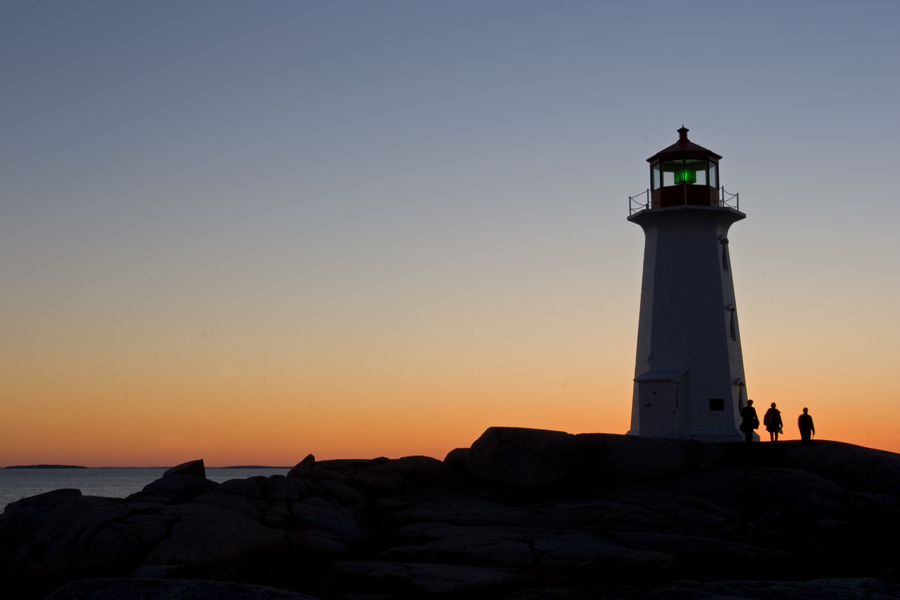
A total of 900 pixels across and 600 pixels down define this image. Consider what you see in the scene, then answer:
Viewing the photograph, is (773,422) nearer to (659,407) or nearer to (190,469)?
(659,407)

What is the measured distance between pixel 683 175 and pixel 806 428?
10467 millimetres

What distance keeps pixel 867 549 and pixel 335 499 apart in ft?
42.2

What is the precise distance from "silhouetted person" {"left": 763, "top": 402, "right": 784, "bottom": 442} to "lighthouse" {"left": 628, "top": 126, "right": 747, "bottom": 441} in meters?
1.60

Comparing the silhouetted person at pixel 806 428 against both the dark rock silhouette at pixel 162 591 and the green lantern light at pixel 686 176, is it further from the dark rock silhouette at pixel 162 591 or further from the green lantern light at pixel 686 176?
the dark rock silhouette at pixel 162 591

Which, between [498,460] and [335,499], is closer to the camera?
[335,499]

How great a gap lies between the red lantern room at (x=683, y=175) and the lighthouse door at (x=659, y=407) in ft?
21.6

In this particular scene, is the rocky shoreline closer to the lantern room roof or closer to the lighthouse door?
the lighthouse door

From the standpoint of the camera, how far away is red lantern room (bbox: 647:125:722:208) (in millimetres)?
32969

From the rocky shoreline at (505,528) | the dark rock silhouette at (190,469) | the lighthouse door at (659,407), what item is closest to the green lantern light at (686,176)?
the lighthouse door at (659,407)

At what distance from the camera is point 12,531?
21.4m

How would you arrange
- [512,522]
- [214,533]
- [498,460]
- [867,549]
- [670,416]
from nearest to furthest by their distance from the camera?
[867,549]
[214,533]
[512,522]
[498,460]
[670,416]

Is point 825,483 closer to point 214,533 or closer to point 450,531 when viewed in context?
point 450,531

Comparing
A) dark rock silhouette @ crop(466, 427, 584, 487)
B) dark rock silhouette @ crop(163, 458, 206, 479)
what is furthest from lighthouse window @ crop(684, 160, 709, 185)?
dark rock silhouette @ crop(163, 458, 206, 479)

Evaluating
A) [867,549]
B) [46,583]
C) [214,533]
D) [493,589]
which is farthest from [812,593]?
[214,533]
